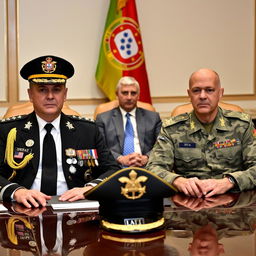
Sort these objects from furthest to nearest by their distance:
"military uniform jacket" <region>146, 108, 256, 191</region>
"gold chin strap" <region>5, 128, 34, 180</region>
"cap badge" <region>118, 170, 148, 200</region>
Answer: "military uniform jacket" <region>146, 108, 256, 191</region>
"gold chin strap" <region>5, 128, 34, 180</region>
"cap badge" <region>118, 170, 148, 200</region>

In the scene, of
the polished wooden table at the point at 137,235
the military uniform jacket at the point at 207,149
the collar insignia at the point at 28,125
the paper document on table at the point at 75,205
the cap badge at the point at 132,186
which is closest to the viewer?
the polished wooden table at the point at 137,235

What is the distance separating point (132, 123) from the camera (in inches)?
180

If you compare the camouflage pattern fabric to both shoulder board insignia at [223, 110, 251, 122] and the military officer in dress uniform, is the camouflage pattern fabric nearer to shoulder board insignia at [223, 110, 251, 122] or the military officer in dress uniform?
the military officer in dress uniform

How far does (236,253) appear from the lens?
125 centimetres

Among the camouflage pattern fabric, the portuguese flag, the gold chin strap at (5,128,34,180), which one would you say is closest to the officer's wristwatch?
the camouflage pattern fabric

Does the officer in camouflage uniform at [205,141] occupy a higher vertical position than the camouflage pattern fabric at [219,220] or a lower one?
higher

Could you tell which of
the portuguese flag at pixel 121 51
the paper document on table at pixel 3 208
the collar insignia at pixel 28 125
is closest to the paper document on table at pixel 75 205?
the paper document on table at pixel 3 208

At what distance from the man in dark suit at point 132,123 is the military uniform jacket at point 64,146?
5.71 ft

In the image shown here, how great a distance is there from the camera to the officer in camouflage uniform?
8.64ft

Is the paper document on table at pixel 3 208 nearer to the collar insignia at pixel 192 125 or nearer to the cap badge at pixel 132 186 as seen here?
the cap badge at pixel 132 186

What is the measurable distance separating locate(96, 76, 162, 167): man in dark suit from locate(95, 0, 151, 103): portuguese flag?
2.93 feet

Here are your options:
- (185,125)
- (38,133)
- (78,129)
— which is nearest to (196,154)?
(185,125)

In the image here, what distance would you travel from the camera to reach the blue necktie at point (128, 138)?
4.49 metres

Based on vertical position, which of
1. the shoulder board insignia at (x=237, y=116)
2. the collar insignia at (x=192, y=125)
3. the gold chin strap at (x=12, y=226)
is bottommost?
the gold chin strap at (x=12, y=226)
